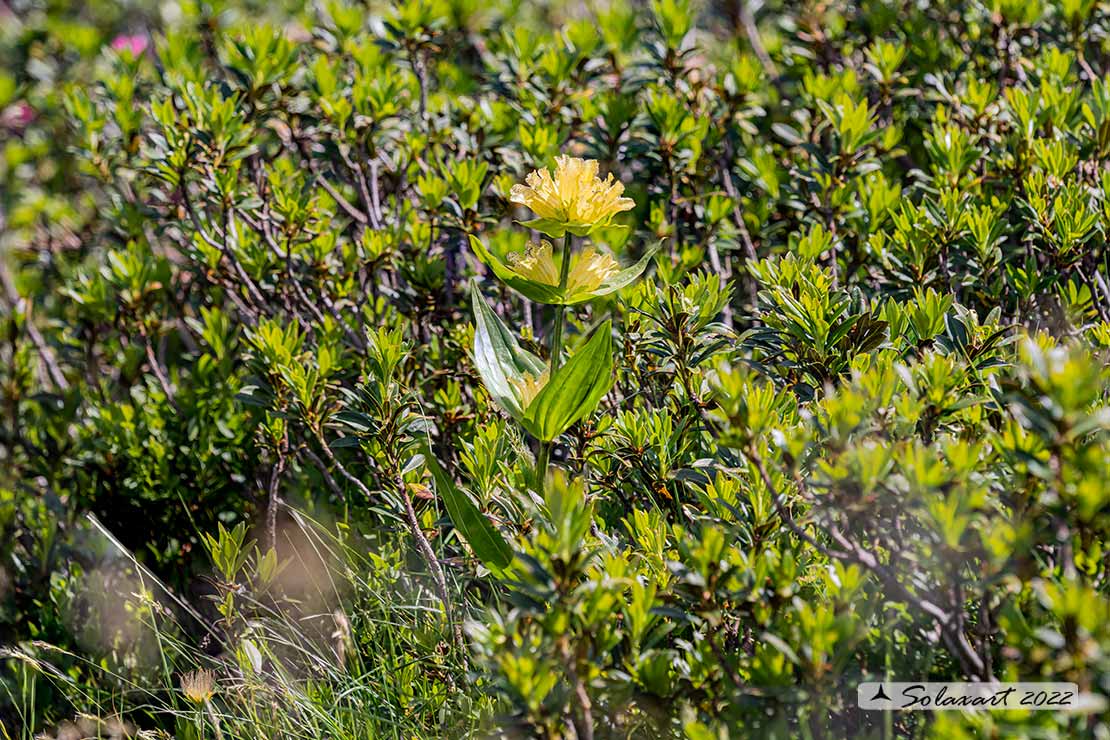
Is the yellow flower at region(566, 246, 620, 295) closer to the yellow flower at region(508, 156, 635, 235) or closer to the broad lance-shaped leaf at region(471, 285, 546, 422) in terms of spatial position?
the yellow flower at region(508, 156, 635, 235)

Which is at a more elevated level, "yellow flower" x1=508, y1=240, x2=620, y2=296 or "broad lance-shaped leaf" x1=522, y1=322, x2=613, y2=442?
Answer: "yellow flower" x1=508, y1=240, x2=620, y2=296

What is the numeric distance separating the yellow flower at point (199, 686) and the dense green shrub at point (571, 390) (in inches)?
0.7

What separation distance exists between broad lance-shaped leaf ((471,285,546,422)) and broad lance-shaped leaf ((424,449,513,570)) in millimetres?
213

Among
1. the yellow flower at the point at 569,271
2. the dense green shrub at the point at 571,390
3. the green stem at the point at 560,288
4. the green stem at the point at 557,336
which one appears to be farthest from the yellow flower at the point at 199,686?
the yellow flower at the point at 569,271

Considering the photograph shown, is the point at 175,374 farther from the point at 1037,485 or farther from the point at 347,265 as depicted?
the point at 1037,485

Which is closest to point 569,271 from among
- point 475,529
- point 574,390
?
point 574,390

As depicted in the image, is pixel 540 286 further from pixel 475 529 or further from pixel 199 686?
pixel 199 686

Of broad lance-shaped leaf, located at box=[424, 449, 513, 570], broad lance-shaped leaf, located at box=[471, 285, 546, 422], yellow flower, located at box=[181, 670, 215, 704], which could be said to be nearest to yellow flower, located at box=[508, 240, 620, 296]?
broad lance-shaped leaf, located at box=[471, 285, 546, 422]

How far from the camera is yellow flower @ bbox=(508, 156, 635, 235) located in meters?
2.01

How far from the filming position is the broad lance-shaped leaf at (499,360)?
2191 mm

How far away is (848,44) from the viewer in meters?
3.75

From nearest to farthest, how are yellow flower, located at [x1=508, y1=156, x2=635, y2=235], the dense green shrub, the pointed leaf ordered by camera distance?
the dense green shrub < yellow flower, located at [x1=508, y1=156, x2=635, y2=235] < the pointed leaf

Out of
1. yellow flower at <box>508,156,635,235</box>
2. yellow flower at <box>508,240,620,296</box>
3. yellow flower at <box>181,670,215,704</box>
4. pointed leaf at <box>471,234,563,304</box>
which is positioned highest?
yellow flower at <box>508,156,635,235</box>

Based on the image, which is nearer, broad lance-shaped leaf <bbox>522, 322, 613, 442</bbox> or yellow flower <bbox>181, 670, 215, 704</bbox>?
broad lance-shaped leaf <bbox>522, 322, 613, 442</bbox>
